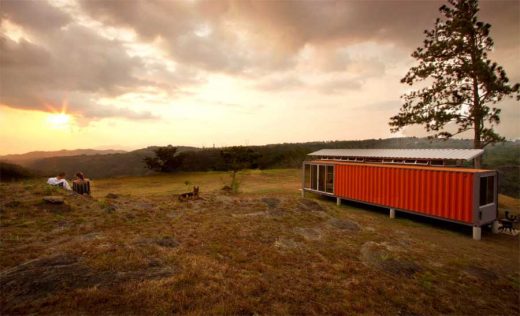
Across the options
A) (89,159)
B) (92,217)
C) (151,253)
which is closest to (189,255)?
(151,253)

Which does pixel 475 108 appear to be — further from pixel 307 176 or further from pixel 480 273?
pixel 480 273

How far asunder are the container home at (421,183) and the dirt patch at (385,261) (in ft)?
15.1

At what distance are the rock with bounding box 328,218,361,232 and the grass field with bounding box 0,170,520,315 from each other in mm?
46

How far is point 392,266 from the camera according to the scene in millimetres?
6570

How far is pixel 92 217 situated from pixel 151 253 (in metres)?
3.81

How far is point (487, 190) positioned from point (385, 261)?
731 cm

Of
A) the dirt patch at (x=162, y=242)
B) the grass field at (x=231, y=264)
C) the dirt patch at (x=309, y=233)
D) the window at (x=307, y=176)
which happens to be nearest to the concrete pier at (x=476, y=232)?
the grass field at (x=231, y=264)

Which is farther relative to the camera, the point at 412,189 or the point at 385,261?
the point at 412,189

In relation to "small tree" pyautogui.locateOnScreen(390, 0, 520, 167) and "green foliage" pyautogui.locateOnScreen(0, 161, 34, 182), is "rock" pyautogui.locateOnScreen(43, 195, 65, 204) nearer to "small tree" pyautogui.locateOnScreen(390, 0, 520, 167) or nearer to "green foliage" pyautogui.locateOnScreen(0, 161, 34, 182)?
"green foliage" pyautogui.locateOnScreen(0, 161, 34, 182)

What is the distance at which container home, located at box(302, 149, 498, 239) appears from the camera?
389 inches

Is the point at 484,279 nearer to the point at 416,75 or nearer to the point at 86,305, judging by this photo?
the point at 86,305

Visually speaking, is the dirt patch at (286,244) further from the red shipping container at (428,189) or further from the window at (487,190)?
the window at (487,190)

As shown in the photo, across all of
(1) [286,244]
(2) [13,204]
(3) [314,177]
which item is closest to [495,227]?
(3) [314,177]

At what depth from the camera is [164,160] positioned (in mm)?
31906
